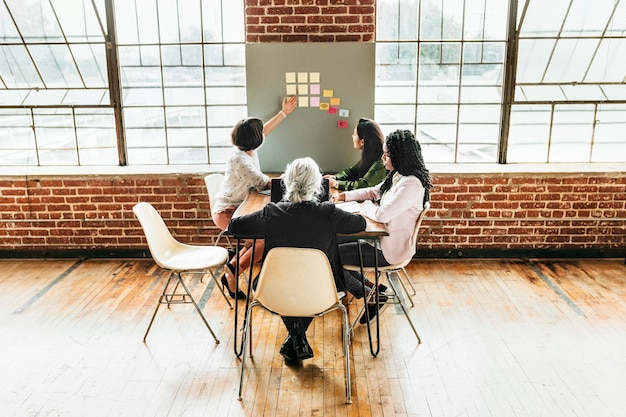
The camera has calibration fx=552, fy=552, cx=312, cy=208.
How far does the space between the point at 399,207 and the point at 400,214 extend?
6 centimetres

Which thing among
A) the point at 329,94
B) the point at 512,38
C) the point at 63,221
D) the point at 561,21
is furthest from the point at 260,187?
the point at 561,21

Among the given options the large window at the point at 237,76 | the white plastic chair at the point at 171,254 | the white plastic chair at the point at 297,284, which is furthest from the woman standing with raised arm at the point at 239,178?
the white plastic chair at the point at 297,284

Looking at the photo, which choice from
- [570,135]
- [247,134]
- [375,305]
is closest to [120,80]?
[247,134]

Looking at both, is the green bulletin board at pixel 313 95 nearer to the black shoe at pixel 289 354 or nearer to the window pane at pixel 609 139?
the black shoe at pixel 289 354

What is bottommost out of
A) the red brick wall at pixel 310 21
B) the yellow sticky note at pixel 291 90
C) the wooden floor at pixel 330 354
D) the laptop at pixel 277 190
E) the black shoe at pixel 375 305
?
the wooden floor at pixel 330 354

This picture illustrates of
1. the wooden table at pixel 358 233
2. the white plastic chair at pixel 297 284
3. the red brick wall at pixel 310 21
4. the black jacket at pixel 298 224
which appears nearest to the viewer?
the white plastic chair at pixel 297 284

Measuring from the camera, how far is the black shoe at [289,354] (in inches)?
146

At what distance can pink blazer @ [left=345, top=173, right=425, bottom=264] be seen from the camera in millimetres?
3705

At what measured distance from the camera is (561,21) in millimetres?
5348

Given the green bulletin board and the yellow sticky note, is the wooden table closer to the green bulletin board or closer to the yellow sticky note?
the green bulletin board

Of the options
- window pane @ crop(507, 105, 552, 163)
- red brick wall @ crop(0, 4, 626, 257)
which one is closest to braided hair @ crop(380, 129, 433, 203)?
red brick wall @ crop(0, 4, 626, 257)

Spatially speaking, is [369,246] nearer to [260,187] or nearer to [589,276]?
[260,187]

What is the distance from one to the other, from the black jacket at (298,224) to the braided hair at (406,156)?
0.72 meters

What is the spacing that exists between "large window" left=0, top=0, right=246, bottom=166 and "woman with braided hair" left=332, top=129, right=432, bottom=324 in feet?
7.34
